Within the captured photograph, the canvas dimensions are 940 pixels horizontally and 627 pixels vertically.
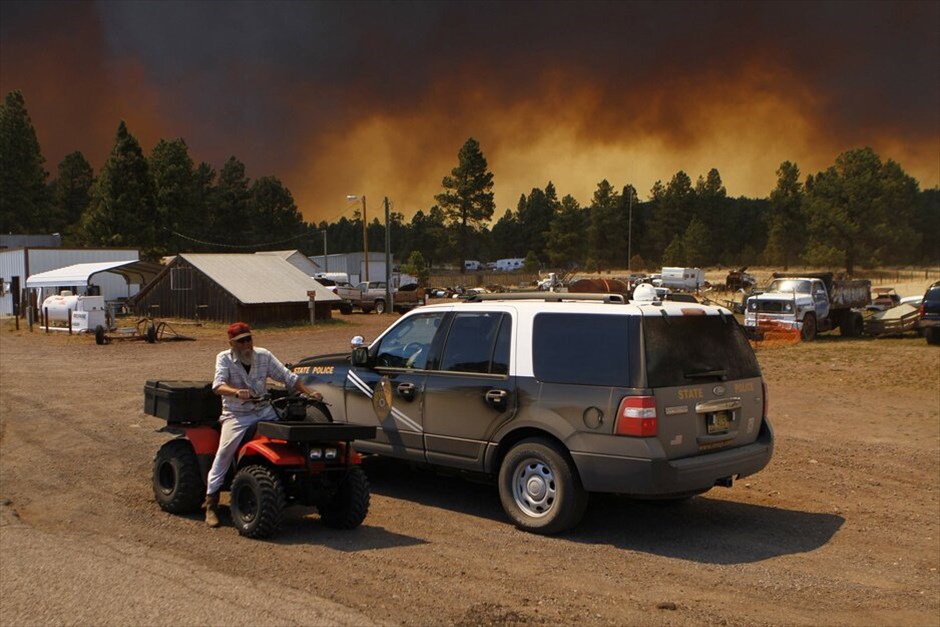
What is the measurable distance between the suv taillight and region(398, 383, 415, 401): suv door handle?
234cm

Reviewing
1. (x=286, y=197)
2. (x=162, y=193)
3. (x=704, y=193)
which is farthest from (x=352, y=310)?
(x=704, y=193)

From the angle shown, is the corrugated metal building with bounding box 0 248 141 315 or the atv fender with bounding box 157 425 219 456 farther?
the corrugated metal building with bounding box 0 248 141 315

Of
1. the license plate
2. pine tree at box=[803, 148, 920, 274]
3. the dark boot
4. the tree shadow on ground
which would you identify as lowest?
the tree shadow on ground

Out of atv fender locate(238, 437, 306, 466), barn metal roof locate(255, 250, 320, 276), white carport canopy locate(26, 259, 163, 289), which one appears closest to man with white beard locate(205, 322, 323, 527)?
atv fender locate(238, 437, 306, 466)

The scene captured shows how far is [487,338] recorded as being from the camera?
314 inches

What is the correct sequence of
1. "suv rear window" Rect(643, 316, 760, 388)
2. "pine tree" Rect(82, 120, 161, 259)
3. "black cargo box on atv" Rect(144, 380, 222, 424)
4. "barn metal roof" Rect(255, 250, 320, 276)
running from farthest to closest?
"barn metal roof" Rect(255, 250, 320, 276), "pine tree" Rect(82, 120, 161, 259), "black cargo box on atv" Rect(144, 380, 222, 424), "suv rear window" Rect(643, 316, 760, 388)

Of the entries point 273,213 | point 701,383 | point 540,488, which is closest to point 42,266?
point 540,488

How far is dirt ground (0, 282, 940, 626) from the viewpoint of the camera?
5484 mm

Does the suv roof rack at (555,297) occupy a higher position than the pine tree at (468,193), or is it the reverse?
the pine tree at (468,193)

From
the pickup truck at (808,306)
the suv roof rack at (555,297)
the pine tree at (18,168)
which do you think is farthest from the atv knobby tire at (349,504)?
the pine tree at (18,168)

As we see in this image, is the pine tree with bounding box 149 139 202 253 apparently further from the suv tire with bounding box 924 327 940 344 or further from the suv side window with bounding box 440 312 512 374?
the suv side window with bounding box 440 312 512 374

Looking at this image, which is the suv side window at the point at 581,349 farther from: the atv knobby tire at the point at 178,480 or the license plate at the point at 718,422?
the atv knobby tire at the point at 178,480

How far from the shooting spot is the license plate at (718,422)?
7281 mm

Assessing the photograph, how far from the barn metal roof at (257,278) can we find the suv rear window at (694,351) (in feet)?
104
